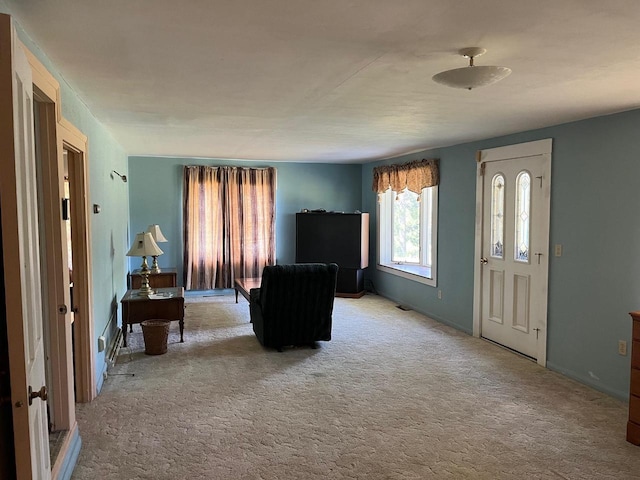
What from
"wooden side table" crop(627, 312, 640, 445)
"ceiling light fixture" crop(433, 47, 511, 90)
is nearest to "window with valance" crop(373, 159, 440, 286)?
"wooden side table" crop(627, 312, 640, 445)

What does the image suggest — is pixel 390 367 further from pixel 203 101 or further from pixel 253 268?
pixel 253 268

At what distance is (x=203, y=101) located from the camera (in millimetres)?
3434

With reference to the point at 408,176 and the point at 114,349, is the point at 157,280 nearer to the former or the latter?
the point at 114,349

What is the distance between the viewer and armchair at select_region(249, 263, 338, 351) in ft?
15.5

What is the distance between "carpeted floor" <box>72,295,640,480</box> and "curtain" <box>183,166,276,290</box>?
2622 mm

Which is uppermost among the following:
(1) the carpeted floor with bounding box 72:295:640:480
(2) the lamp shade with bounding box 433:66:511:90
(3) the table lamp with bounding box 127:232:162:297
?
(2) the lamp shade with bounding box 433:66:511:90

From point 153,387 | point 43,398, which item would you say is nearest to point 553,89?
point 43,398

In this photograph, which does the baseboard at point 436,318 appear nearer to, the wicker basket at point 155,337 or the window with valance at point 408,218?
the window with valance at point 408,218

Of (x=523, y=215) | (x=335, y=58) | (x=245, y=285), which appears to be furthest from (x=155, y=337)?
(x=523, y=215)

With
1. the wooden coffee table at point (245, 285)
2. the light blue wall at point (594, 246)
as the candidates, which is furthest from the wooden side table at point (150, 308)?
the light blue wall at point (594, 246)

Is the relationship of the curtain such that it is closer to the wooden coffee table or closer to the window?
the wooden coffee table

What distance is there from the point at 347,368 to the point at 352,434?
126 centimetres

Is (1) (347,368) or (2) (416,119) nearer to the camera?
(2) (416,119)

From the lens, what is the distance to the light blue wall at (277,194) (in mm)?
7469
